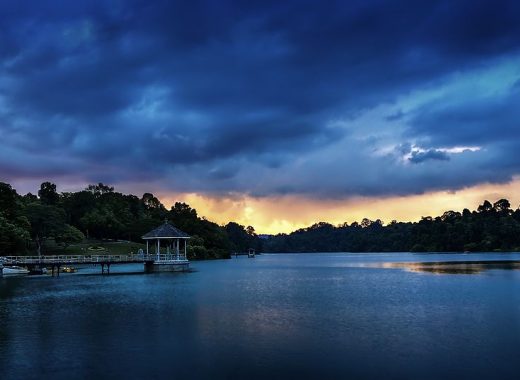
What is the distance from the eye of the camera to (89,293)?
53625mm

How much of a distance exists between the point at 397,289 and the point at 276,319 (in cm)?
2548

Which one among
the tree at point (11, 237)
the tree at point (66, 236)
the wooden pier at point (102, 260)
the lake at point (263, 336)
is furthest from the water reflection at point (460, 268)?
the tree at point (66, 236)

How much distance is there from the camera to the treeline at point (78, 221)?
10919 cm

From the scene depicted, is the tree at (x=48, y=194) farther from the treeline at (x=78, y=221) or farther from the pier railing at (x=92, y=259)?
the pier railing at (x=92, y=259)

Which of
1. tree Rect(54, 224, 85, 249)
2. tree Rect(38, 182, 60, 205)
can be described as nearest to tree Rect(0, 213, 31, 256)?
tree Rect(54, 224, 85, 249)

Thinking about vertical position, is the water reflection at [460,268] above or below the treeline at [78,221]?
below

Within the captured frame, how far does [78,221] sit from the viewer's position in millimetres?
169875

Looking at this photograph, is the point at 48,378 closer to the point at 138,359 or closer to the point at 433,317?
the point at 138,359

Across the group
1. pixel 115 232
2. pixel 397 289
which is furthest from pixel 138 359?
pixel 115 232

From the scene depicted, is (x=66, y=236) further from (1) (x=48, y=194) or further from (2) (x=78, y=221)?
(1) (x=48, y=194)

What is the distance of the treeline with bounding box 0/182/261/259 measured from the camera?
109188 millimetres

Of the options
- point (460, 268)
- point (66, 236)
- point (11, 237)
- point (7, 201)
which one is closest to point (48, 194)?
point (66, 236)

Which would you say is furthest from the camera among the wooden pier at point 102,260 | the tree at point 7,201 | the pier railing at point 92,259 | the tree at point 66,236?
the tree at point 66,236

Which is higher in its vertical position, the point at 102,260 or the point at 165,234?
the point at 165,234
